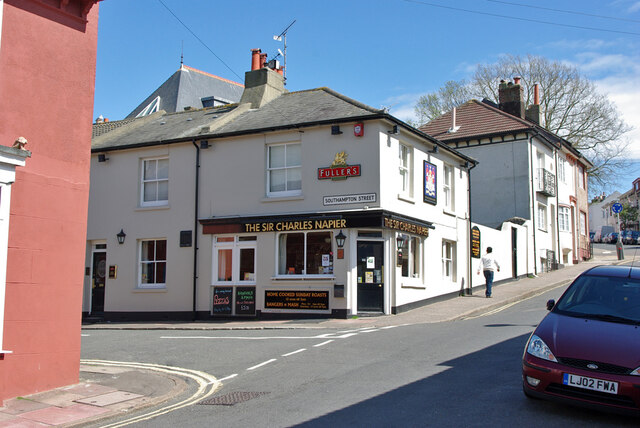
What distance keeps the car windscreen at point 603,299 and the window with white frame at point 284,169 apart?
1172cm

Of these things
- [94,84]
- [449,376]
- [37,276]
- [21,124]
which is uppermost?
[94,84]

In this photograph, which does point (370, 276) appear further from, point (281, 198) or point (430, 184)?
point (430, 184)

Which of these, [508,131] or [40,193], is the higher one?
[508,131]

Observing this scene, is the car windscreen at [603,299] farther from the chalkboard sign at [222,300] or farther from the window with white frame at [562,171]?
the window with white frame at [562,171]

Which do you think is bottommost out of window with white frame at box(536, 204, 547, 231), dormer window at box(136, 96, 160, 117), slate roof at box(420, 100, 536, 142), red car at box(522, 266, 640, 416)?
red car at box(522, 266, 640, 416)

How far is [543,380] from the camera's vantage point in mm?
6090

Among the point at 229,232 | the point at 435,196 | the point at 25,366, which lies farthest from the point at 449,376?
the point at 435,196

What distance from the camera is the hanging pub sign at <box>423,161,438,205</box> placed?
19.9 metres

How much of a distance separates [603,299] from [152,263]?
16066 millimetres

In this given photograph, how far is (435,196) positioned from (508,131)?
33.3 ft

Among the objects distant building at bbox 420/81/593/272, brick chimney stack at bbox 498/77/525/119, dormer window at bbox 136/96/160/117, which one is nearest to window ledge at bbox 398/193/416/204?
distant building at bbox 420/81/593/272

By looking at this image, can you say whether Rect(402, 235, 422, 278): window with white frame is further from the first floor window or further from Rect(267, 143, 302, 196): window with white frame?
the first floor window

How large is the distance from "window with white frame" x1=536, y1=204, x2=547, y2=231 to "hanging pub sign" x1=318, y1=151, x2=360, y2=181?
53.0ft

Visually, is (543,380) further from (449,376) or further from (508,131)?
(508,131)
